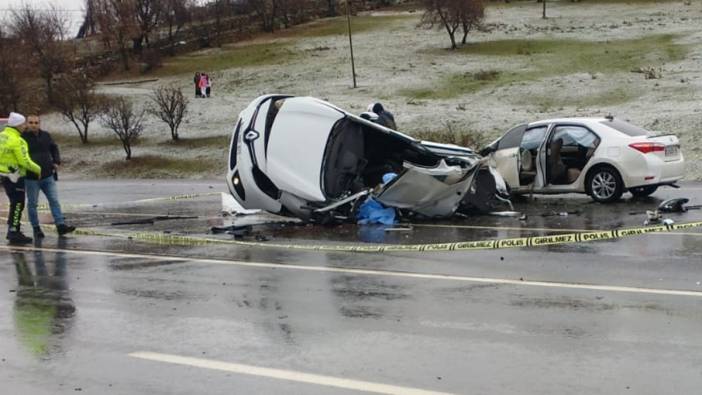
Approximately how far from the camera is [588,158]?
14547mm

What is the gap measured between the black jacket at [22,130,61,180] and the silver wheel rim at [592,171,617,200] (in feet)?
28.1

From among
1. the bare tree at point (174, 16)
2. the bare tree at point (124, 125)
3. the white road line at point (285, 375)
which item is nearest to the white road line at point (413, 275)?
the white road line at point (285, 375)

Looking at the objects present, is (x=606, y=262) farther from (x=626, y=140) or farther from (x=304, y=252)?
(x=626, y=140)

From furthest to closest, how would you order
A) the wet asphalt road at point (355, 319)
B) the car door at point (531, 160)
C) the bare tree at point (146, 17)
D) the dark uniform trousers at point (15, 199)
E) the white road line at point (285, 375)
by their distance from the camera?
1. the bare tree at point (146, 17)
2. the car door at point (531, 160)
3. the dark uniform trousers at point (15, 199)
4. the wet asphalt road at point (355, 319)
5. the white road line at point (285, 375)

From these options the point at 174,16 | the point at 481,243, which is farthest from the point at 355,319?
the point at 174,16

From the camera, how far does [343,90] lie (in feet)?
155

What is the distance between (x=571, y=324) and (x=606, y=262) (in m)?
2.82

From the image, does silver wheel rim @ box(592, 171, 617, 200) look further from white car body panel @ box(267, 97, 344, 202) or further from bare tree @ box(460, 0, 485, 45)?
bare tree @ box(460, 0, 485, 45)

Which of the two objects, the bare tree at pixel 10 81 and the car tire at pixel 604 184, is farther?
the bare tree at pixel 10 81

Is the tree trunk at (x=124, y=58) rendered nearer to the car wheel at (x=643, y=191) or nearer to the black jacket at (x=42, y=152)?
the black jacket at (x=42, y=152)

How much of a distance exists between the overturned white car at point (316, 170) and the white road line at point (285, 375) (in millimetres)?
6811

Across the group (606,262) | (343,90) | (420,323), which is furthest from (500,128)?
(420,323)

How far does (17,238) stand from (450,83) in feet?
118

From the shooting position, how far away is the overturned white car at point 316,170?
12.7m
